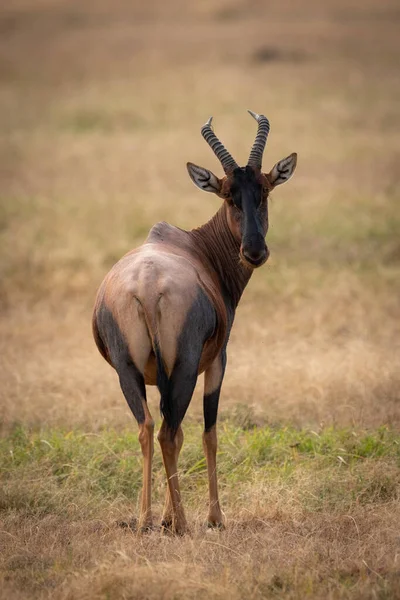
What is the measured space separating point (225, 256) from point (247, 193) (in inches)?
31.4

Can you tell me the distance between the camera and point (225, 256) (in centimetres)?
908

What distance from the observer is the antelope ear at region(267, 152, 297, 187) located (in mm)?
8977

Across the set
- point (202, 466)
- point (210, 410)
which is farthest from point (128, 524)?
point (202, 466)

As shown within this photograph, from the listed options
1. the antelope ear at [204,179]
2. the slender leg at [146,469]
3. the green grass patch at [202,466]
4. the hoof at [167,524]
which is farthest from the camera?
the antelope ear at [204,179]

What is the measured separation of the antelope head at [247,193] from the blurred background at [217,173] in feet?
7.81

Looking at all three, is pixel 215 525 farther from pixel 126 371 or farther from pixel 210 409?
pixel 126 371

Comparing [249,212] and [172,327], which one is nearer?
[172,327]

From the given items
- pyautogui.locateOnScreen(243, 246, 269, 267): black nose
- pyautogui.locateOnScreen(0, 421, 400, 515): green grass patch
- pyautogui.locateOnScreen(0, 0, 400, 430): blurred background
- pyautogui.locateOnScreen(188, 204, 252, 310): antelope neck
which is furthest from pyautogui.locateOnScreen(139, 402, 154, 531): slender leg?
pyautogui.locateOnScreen(0, 0, 400, 430): blurred background

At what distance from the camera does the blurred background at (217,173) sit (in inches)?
452

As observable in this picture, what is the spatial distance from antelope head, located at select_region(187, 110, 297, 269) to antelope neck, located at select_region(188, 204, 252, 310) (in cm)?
16

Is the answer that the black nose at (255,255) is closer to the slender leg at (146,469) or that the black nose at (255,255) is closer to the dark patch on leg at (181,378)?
the dark patch on leg at (181,378)

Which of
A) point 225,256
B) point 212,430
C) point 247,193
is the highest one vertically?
point 247,193

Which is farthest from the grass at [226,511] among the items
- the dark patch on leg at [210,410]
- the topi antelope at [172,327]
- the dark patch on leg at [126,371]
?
the dark patch on leg at [126,371]

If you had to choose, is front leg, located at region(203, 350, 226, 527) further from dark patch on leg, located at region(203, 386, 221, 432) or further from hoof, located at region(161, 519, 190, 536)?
hoof, located at region(161, 519, 190, 536)
